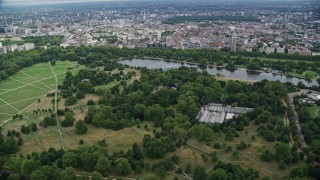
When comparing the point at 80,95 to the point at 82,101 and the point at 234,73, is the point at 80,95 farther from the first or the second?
the point at 234,73

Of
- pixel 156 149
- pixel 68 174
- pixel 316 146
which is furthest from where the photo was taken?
pixel 316 146

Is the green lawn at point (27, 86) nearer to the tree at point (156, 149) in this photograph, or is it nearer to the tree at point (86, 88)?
the tree at point (86, 88)

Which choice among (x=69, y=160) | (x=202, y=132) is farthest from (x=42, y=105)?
(x=202, y=132)

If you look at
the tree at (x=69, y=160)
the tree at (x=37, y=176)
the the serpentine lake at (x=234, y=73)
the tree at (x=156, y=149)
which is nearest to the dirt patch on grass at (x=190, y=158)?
the tree at (x=156, y=149)

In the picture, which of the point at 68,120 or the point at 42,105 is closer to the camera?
the point at 68,120

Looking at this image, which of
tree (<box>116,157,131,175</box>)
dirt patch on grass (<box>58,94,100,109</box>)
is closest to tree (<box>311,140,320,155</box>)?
tree (<box>116,157,131,175</box>)

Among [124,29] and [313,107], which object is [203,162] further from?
[124,29]

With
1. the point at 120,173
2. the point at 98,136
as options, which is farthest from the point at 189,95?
the point at 120,173

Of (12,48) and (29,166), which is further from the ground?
(12,48)
